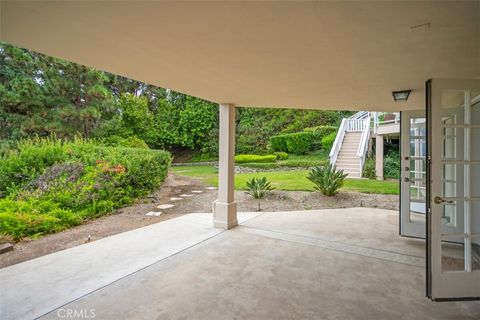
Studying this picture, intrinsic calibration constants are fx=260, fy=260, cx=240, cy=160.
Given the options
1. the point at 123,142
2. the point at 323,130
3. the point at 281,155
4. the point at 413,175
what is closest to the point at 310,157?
the point at 281,155

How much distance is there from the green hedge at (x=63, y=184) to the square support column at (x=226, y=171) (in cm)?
261

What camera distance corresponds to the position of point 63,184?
5.28 meters

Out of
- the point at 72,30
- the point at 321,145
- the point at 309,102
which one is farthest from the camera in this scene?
the point at 321,145

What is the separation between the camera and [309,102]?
4266mm

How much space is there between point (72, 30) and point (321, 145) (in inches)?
555

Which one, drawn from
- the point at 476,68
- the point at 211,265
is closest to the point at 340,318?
the point at 211,265

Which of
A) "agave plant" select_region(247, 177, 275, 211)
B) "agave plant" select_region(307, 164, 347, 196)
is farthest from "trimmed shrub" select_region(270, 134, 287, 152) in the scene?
"agave plant" select_region(247, 177, 275, 211)

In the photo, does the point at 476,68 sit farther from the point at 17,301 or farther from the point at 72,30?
the point at 17,301

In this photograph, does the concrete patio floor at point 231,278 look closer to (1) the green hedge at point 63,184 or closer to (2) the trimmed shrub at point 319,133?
(1) the green hedge at point 63,184

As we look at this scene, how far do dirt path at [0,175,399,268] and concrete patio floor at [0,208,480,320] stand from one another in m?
0.45

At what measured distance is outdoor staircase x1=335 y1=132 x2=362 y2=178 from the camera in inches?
422

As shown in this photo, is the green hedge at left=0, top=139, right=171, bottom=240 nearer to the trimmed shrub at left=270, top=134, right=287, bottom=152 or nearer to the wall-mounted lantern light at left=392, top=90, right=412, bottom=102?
the wall-mounted lantern light at left=392, top=90, right=412, bottom=102

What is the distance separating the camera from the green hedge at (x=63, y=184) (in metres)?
4.40
